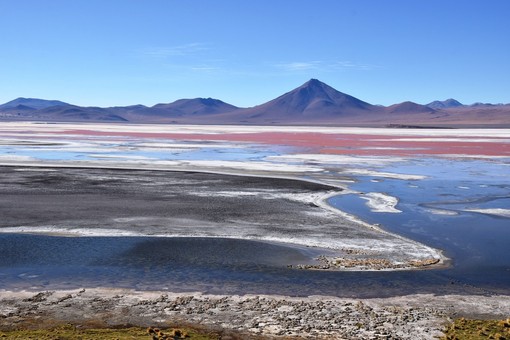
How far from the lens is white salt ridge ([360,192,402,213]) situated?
16438 mm

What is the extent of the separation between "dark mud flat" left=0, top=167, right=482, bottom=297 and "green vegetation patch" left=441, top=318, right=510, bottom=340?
4.65 feet

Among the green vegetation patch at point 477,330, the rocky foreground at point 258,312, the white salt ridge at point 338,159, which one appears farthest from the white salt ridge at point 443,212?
the white salt ridge at point 338,159

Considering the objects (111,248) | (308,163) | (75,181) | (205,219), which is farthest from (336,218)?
(308,163)

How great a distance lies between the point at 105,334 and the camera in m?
7.20

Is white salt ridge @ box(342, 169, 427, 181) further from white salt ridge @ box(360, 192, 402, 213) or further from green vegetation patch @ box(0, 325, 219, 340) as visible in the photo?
green vegetation patch @ box(0, 325, 219, 340)

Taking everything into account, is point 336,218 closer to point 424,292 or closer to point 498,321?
point 424,292

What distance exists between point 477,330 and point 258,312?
2746 mm

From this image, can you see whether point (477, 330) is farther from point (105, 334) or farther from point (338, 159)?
point (338, 159)

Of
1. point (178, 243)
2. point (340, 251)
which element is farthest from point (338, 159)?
point (178, 243)

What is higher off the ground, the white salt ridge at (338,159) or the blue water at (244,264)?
the white salt ridge at (338,159)

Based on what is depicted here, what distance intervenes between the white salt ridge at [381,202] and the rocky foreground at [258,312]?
7.56 m

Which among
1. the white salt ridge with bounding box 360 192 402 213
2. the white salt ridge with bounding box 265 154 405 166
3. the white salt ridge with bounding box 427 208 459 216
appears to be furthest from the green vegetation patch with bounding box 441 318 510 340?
the white salt ridge with bounding box 265 154 405 166

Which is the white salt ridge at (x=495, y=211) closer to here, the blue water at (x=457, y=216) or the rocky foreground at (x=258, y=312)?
the blue water at (x=457, y=216)

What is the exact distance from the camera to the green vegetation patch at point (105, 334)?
7.03m
